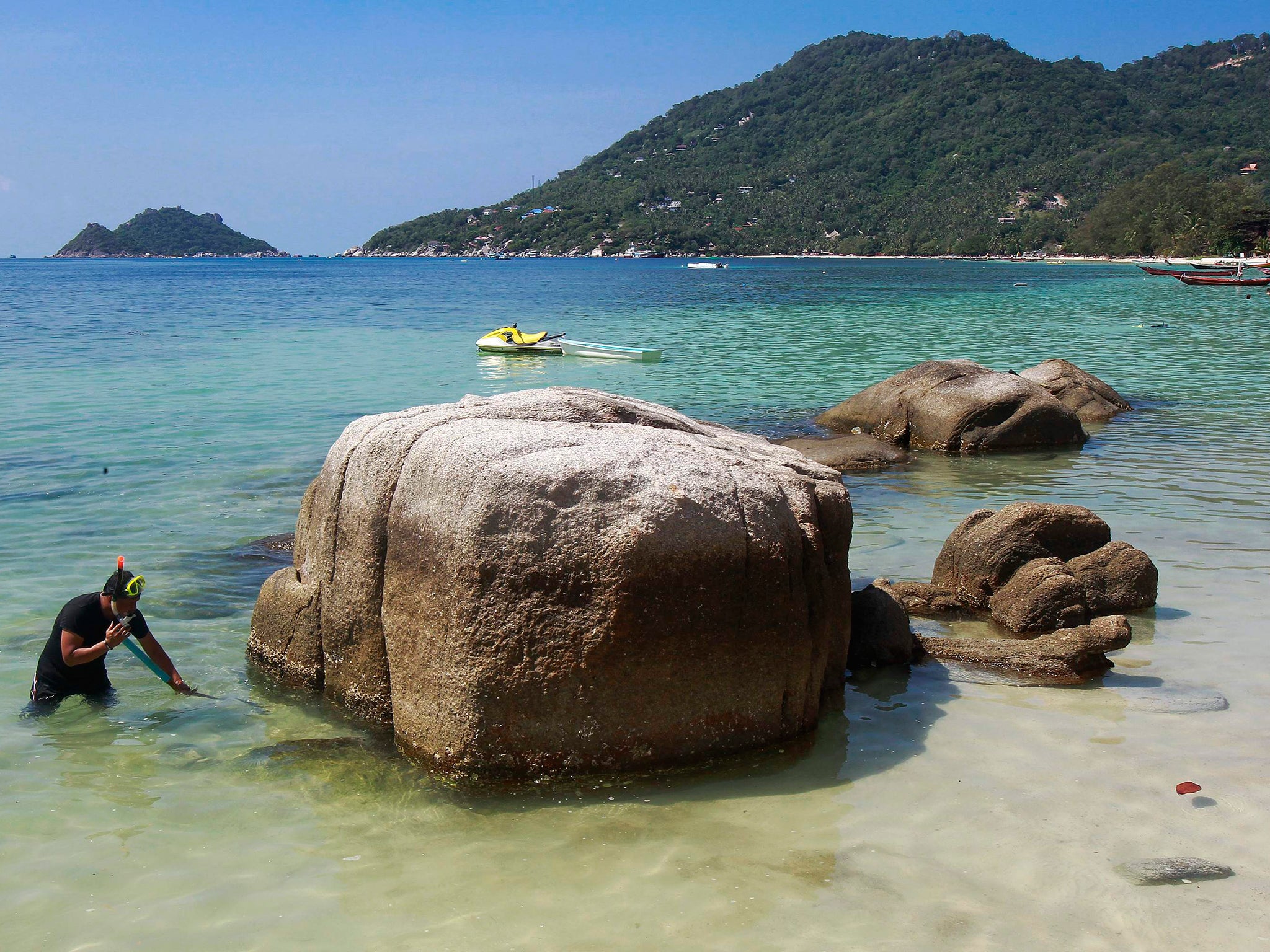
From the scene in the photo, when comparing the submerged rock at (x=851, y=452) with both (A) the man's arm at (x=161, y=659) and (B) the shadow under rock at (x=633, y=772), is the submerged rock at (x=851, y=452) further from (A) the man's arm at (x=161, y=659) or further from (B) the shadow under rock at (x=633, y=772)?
(A) the man's arm at (x=161, y=659)

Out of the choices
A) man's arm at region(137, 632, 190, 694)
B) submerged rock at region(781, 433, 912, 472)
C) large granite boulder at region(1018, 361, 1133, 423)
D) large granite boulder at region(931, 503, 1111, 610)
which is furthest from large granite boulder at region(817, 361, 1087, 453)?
man's arm at region(137, 632, 190, 694)

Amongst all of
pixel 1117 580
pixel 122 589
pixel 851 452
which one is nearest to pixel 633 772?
pixel 122 589

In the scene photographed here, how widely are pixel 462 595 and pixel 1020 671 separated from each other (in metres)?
3.83

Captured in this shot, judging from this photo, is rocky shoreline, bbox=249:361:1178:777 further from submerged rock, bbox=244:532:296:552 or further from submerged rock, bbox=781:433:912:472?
submerged rock, bbox=781:433:912:472

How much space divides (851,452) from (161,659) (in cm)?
953

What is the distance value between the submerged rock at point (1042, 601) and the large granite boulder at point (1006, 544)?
0.89ft

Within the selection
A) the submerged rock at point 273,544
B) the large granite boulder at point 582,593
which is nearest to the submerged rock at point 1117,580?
the large granite boulder at point 582,593

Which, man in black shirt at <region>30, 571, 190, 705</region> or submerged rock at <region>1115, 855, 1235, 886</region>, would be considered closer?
submerged rock at <region>1115, 855, 1235, 886</region>

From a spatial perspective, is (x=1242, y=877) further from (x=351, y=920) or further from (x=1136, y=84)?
(x=1136, y=84)

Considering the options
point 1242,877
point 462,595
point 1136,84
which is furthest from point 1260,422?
point 1136,84

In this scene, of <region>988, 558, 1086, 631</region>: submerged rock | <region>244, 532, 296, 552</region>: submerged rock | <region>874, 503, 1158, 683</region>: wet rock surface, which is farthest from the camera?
<region>244, 532, 296, 552</region>: submerged rock

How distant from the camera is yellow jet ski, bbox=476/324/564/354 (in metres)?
30.2

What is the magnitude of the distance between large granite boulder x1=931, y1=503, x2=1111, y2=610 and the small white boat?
758 inches

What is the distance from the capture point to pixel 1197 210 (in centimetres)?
10706
